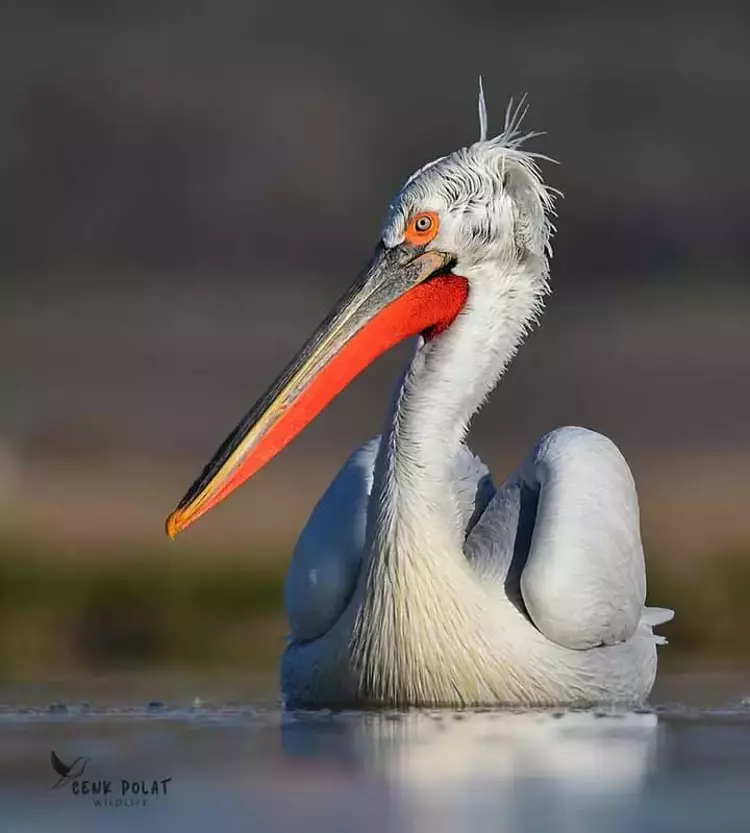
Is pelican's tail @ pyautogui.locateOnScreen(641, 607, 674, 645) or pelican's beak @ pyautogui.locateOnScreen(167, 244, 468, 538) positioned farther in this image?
pelican's tail @ pyautogui.locateOnScreen(641, 607, 674, 645)

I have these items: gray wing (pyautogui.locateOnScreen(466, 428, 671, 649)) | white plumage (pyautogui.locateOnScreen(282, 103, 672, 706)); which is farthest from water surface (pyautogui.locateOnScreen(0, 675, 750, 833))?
gray wing (pyautogui.locateOnScreen(466, 428, 671, 649))

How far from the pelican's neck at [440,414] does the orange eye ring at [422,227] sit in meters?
0.22

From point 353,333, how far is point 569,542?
1.00 meters

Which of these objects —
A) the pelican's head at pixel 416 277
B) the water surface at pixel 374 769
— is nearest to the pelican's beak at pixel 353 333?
the pelican's head at pixel 416 277

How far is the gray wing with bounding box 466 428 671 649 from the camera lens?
8.19 m

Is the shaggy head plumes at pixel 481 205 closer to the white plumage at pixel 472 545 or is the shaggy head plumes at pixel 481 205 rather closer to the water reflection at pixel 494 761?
the white plumage at pixel 472 545

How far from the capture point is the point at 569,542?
827 cm

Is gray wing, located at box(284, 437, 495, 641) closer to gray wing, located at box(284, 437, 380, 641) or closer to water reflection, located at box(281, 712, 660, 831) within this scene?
gray wing, located at box(284, 437, 380, 641)

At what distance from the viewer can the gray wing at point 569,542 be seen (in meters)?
8.19

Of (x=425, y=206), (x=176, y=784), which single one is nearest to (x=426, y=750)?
(x=176, y=784)

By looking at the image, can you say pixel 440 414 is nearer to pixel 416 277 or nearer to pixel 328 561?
pixel 416 277

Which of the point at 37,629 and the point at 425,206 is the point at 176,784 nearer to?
the point at 425,206

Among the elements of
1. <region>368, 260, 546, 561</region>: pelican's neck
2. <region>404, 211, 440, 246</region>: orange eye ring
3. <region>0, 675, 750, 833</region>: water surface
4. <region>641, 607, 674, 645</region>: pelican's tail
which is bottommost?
<region>0, 675, 750, 833</region>: water surface

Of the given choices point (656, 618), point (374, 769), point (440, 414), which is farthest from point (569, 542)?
point (374, 769)
